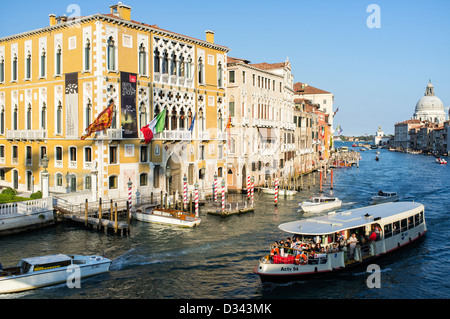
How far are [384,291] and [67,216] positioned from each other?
1982 cm

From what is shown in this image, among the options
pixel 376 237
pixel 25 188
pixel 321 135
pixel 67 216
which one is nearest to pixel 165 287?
pixel 376 237

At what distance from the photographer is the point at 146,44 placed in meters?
33.9

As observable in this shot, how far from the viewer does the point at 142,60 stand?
3369cm

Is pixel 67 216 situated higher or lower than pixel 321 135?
lower

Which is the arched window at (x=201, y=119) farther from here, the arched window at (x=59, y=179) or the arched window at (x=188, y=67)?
the arched window at (x=59, y=179)

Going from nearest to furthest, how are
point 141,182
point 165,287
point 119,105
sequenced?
point 165,287 → point 119,105 → point 141,182

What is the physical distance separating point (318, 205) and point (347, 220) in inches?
578

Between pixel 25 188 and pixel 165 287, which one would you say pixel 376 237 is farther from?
pixel 25 188

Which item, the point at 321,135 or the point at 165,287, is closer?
Answer: the point at 165,287

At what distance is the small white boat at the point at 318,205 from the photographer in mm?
36906

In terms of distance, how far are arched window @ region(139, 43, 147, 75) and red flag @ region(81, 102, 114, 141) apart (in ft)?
16.4

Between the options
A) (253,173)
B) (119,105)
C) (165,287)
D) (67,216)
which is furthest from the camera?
(253,173)

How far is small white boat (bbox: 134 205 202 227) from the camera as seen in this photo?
96.4ft

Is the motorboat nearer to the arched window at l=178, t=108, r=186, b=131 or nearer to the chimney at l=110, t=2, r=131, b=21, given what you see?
the arched window at l=178, t=108, r=186, b=131
